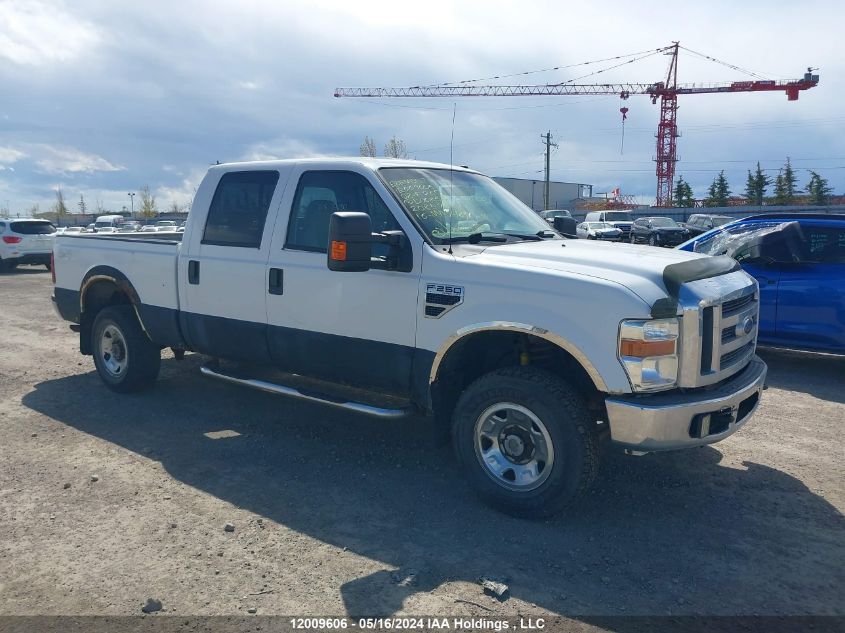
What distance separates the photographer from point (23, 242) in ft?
67.6

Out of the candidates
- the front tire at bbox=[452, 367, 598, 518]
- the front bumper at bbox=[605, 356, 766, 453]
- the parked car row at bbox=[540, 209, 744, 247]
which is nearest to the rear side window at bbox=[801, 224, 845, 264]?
the front bumper at bbox=[605, 356, 766, 453]

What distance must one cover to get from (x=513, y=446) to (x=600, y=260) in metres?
1.20

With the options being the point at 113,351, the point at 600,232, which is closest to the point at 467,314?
the point at 113,351

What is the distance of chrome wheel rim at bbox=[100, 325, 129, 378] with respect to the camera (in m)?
6.66

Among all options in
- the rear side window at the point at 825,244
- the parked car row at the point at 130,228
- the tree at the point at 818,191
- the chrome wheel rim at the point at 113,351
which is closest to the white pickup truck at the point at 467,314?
the chrome wheel rim at the point at 113,351

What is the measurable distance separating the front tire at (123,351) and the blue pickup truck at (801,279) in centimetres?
628

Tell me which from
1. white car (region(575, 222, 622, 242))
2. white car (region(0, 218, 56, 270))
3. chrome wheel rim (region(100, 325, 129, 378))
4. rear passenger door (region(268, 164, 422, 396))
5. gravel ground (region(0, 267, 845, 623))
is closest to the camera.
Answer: gravel ground (region(0, 267, 845, 623))

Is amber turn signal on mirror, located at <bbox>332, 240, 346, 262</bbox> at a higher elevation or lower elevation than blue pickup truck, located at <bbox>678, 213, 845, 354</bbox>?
higher

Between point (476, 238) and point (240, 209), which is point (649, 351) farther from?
point (240, 209)

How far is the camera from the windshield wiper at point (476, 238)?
15.1 feet

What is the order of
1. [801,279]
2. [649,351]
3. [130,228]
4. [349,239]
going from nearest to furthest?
[649,351] → [349,239] → [801,279] → [130,228]

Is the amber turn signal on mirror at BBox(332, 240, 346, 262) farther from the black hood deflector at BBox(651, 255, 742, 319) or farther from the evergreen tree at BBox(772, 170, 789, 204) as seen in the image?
the evergreen tree at BBox(772, 170, 789, 204)

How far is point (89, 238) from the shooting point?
22.9 feet

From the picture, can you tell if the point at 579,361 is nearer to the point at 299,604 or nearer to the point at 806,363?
the point at 299,604
